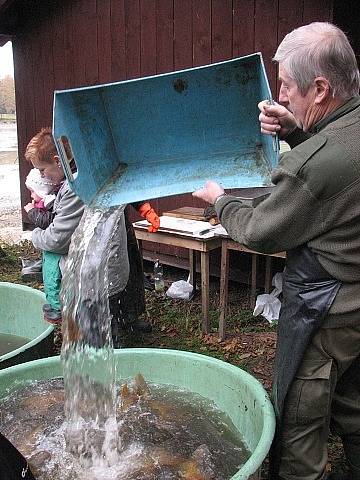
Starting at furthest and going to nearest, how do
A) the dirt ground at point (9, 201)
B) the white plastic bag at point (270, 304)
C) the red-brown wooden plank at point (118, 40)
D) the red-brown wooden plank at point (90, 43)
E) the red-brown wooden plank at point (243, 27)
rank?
the dirt ground at point (9, 201) < the red-brown wooden plank at point (90, 43) < the red-brown wooden plank at point (118, 40) < the red-brown wooden plank at point (243, 27) < the white plastic bag at point (270, 304)

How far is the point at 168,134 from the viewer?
3096 millimetres

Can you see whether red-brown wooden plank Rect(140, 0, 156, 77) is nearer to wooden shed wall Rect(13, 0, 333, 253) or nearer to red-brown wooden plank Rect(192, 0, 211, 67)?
A: wooden shed wall Rect(13, 0, 333, 253)

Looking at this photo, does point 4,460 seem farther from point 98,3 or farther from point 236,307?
point 98,3

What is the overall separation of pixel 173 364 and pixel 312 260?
3.98ft

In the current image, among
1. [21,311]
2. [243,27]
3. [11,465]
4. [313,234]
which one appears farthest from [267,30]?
[11,465]

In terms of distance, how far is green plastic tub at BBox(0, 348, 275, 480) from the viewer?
243 centimetres

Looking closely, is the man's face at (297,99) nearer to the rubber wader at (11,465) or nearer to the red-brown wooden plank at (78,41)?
the rubber wader at (11,465)

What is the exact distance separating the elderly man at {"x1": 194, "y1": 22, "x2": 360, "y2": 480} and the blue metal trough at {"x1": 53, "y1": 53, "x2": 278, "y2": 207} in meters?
0.63

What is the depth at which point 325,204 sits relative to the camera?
1864mm

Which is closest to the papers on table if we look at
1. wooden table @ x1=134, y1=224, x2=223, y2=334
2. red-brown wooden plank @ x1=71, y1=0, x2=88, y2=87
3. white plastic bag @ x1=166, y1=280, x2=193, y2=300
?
wooden table @ x1=134, y1=224, x2=223, y2=334

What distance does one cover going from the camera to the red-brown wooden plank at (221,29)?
5.14 metres

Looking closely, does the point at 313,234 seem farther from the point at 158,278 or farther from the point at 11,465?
the point at 158,278

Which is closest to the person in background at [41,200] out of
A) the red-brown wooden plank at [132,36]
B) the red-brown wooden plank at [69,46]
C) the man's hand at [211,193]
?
the man's hand at [211,193]

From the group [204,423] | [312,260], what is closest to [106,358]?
[204,423]
